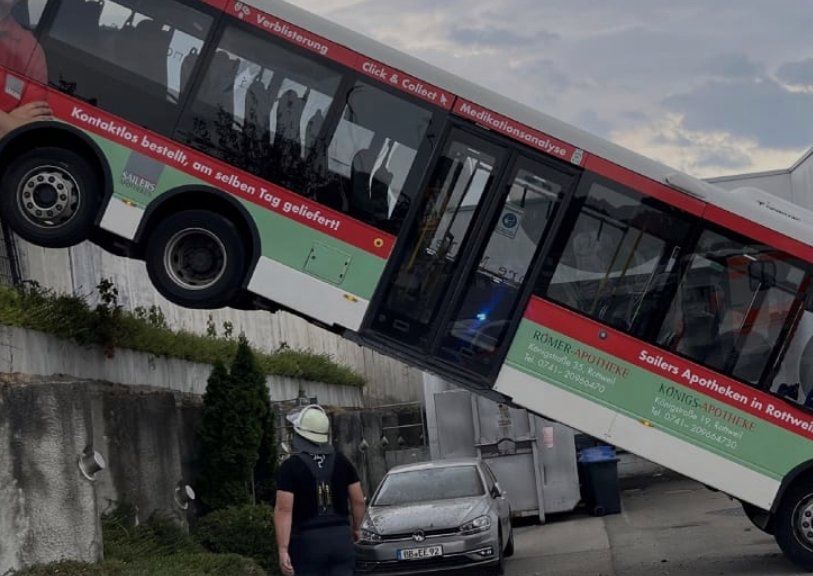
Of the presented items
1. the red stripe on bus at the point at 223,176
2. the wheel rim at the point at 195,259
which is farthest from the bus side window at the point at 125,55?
the wheel rim at the point at 195,259

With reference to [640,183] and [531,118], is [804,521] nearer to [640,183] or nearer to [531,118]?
[640,183]

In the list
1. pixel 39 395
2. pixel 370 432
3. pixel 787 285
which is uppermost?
pixel 787 285

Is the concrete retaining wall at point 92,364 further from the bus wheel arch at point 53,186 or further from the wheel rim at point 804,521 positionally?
the wheel rim at point 804,521

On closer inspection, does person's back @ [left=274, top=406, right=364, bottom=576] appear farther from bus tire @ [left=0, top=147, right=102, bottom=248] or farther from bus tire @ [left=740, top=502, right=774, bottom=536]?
bus tire @ [left=740, top=502, right=774, bottom=536]

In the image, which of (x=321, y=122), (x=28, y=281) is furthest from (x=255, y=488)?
(x=321, y=122)

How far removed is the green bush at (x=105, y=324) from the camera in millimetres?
12750

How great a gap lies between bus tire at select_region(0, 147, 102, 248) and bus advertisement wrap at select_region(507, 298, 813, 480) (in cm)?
412

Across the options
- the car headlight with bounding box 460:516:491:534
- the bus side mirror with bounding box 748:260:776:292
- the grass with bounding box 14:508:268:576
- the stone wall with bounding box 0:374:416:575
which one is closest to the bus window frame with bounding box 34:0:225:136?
the stone wall with bounding box 0:374:416:575

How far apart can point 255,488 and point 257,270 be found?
6.70m

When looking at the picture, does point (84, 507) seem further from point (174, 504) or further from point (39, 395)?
point (174, 504)

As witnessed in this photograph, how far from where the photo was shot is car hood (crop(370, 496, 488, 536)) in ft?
54.0

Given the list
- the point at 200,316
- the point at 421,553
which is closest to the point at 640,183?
the point at 421,553

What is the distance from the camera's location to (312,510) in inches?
347

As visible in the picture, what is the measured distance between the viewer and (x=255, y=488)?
19016mm
